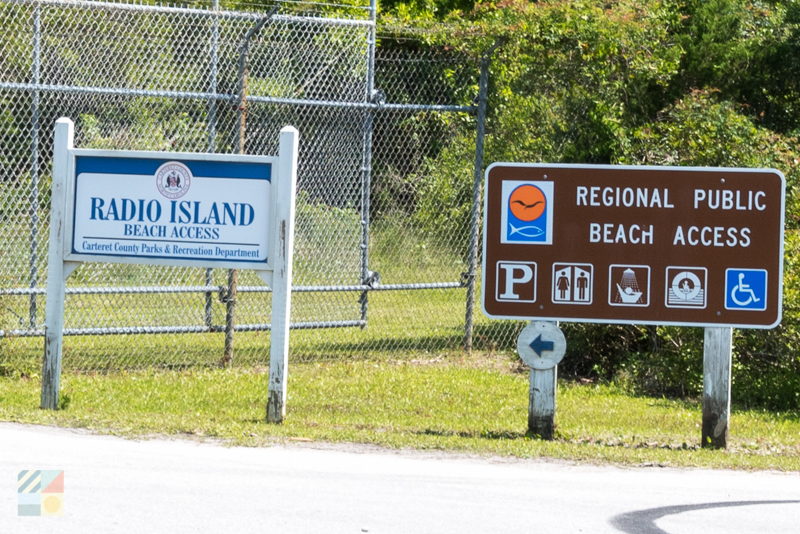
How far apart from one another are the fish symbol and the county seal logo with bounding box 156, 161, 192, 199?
2.40 metres

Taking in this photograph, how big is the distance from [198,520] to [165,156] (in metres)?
4.06

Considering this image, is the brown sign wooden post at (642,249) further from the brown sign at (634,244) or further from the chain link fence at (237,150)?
the chain link fence at (237,150)

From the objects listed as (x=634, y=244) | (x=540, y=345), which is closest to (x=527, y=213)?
(x=634, y=244)

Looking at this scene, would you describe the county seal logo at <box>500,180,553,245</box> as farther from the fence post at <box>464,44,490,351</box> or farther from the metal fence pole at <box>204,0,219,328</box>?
the fence post at <box>464,44,490,351</box>

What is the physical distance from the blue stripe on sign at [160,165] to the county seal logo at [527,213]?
1746 millimetres

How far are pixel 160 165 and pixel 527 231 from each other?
2.76 metres

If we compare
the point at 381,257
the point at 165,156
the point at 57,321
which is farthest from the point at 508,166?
the point at 381,257

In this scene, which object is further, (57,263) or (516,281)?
(57,263)

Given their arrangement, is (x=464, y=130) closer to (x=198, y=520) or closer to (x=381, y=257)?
(x=381, y=257)

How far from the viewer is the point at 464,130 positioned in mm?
13938

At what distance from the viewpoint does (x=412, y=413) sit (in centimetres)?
1028

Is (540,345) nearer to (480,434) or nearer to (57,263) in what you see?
(480,434)

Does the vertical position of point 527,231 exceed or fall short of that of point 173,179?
it falls short

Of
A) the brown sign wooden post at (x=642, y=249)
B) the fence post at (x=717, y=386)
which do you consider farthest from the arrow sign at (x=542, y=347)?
the fence post at (x=717, y=386)
